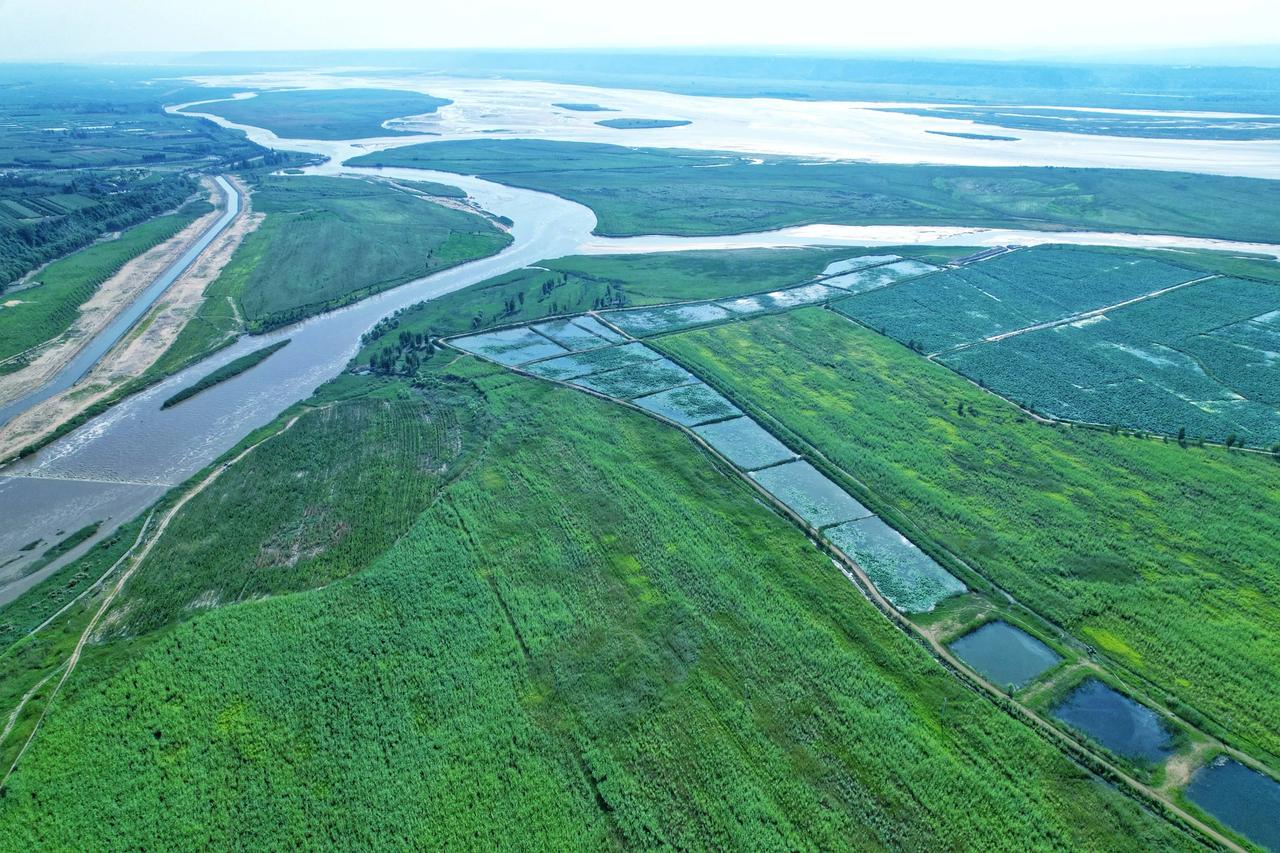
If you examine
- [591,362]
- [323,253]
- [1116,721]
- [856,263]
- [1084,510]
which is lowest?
[1116,721]

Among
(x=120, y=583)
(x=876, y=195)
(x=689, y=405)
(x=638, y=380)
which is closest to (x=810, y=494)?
(x=689, y=405)

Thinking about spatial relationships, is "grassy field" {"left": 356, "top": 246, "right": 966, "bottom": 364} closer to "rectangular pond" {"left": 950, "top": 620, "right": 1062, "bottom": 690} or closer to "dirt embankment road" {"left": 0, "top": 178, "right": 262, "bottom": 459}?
"dirt embankment road" {"left": 0, "top": 178, "right": 262, "bottom": 459}

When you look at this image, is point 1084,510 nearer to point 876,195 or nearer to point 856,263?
point 856,263

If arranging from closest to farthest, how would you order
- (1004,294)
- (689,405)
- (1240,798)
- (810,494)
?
(1240,798) < (810,494) < (689,405) < (1004,294)

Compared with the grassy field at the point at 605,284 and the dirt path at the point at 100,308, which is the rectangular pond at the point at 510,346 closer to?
the grassy field at the point at 605,284

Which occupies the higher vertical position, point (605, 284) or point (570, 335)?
point (605, 284)

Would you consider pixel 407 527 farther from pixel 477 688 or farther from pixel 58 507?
pixel 58 507

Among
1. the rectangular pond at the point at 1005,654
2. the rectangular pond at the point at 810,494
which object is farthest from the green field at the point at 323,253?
A: the rectangular pond at the point at 1005,654
